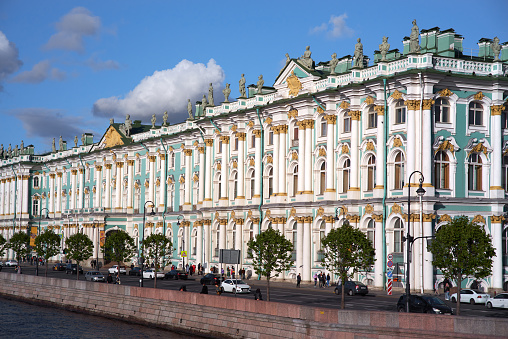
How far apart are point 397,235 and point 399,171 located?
5267 mm

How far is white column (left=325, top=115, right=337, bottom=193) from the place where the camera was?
6976 centimetres

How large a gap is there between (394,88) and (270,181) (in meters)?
20.6

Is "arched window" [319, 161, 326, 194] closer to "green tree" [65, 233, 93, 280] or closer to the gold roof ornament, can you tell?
the gold roof ornament

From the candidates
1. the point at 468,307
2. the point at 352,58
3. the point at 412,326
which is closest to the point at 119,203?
the point at 352,58

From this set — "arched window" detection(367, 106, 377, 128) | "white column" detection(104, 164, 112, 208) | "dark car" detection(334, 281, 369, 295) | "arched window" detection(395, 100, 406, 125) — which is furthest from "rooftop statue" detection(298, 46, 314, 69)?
"white column" detection(104, 164, 112, 208)

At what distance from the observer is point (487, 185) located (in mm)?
62688

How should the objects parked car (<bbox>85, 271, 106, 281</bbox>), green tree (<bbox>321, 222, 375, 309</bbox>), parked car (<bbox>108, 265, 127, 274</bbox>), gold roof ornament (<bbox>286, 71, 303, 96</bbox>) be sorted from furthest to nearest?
1. parked car (<bbox>108, 265, 127, 274</bbox>)
2. parked car (<bbox>85, 271, 106, 281</bbox>)
3. gold roof ornament (<bbox>286, 71, 303, 96</bbox>)
4. green tree (<bbox>321, 222, 375, 309</bbox>)

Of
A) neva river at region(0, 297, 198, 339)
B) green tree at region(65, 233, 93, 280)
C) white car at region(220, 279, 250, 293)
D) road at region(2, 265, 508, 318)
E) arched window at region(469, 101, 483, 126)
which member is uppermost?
arched window at region(469, 101, 483, 126)

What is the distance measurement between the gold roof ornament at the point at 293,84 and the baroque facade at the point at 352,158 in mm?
177

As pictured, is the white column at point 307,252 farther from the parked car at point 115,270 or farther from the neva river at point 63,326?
the parked car at point 115,270

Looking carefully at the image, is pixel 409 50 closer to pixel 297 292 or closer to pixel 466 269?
pixel 297 292

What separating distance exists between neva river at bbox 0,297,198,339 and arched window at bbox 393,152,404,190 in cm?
2485

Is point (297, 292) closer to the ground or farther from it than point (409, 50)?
closer to the ground

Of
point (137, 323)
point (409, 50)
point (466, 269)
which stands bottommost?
point (137, 323)
